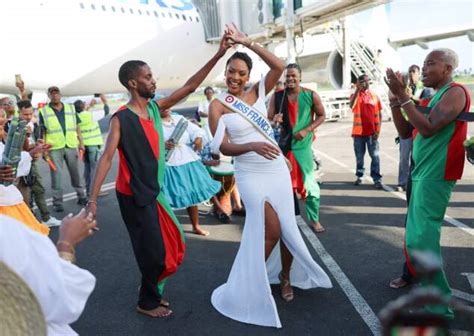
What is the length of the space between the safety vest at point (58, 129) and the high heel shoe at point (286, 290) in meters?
4.53

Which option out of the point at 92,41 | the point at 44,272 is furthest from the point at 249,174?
the point at 92,41

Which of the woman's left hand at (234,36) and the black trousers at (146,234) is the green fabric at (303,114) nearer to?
the woman's left hand at (234,36)

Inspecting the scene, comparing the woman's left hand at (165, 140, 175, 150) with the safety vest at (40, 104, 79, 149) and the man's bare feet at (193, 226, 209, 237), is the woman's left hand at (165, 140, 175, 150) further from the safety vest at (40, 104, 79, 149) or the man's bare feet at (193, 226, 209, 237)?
the safety vest at (40, 104, 79, 149)

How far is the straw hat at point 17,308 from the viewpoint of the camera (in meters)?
1.05

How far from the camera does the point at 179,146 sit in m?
5.26

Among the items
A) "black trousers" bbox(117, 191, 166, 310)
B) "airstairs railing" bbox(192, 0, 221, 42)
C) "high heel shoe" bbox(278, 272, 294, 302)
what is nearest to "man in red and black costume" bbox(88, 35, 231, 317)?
"black trousers" bbox(117, 191, 166, 310)

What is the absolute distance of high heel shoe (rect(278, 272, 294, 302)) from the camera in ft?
Answer: 11.4

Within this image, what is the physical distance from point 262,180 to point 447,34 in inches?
976

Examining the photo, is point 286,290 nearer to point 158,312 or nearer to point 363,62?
point 158,312

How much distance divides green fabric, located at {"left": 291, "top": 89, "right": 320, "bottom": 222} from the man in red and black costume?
1812mm

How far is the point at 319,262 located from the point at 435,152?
5.57ft

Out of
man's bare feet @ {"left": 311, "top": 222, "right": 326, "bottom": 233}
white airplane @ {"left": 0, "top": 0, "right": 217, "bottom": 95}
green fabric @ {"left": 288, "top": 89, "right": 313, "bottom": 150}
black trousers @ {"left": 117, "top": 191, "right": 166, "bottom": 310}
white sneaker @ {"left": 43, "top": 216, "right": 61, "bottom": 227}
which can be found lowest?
man's bare feet @ {"left": 311, "top": 222, "right": 326, "bottom": 233}

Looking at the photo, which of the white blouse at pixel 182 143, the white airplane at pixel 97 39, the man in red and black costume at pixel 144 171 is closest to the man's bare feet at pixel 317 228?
the white blouse at pixel 182 143

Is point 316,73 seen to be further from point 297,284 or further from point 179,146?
point 297,284
